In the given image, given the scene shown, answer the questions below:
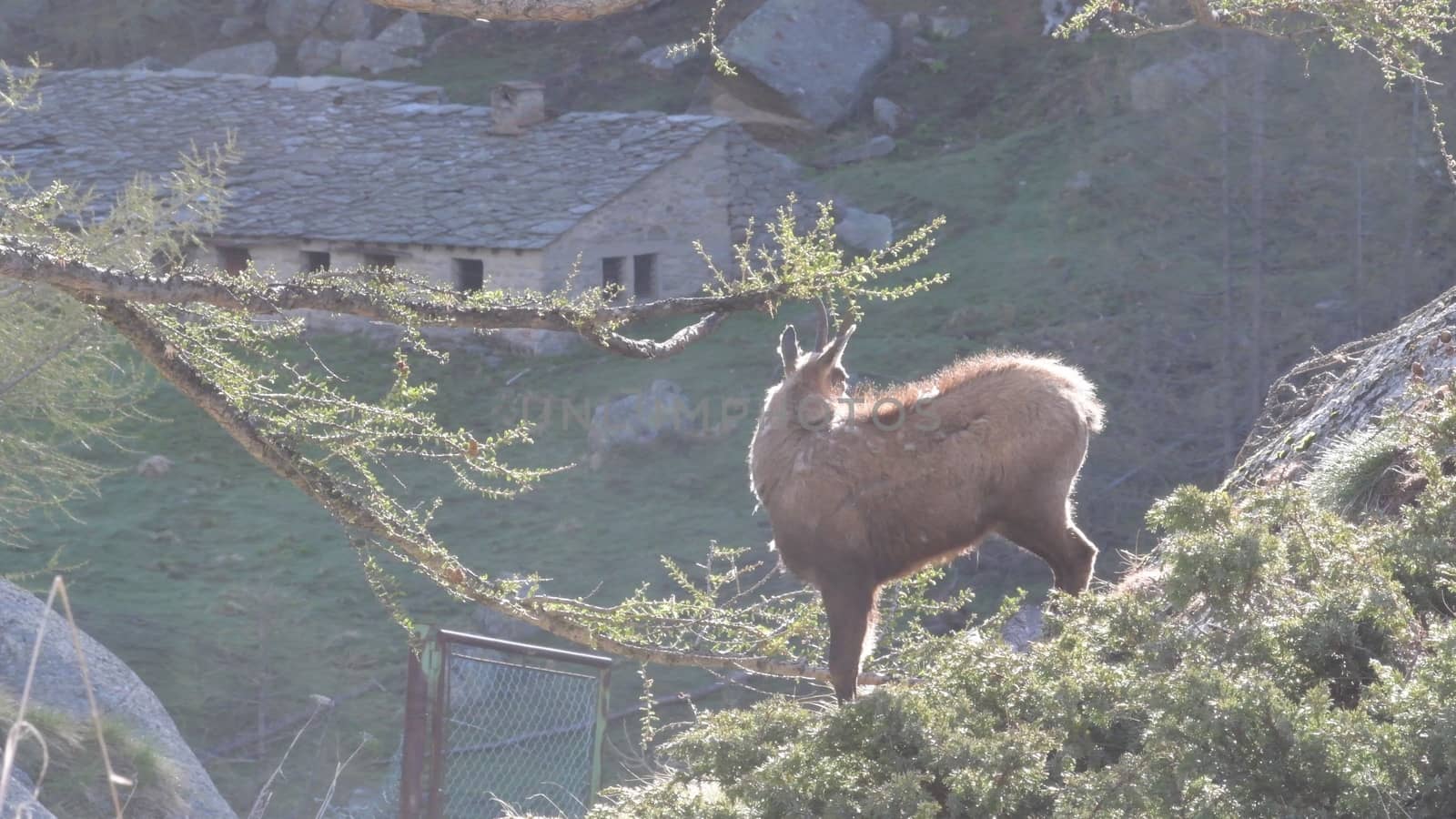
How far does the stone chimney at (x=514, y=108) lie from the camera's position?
23672 millimetres

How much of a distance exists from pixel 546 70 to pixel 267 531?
19.9 m

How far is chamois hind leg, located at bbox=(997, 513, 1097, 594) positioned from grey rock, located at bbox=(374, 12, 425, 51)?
32.0 metres

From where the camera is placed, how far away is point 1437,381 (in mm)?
4957

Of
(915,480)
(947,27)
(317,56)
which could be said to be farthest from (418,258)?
(915,480)

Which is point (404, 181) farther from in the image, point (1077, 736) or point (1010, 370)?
point (1077, 736)

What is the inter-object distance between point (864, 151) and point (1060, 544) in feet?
78.5

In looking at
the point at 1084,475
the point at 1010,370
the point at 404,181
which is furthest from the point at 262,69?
the point at 1010,370

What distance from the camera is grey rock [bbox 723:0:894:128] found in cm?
2889

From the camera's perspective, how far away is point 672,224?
21891 mm

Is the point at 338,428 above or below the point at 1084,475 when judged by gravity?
above

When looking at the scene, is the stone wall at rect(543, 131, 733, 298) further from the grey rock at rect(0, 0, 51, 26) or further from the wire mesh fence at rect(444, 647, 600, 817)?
the grey rock at rect(0, 0, 51, 26)

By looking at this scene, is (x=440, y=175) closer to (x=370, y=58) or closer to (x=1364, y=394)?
(x=370, y=58)

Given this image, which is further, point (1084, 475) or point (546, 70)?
point (546, 70)

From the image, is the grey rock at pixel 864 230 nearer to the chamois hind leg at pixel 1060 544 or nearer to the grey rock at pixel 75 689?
the grey rock at pixel 75 689
